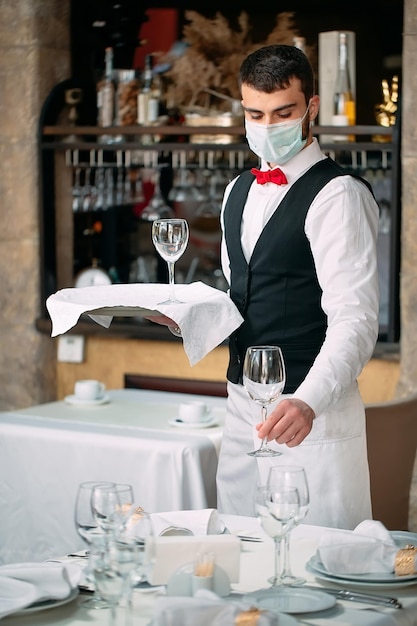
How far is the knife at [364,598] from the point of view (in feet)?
5.77

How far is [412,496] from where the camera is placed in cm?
438

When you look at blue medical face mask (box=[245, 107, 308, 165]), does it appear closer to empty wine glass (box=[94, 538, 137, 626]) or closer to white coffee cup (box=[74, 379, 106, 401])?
empty wine glass (box=[94, 538, 137, 626])

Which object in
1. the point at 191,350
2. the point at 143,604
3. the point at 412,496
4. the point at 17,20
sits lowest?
the point at 412,496

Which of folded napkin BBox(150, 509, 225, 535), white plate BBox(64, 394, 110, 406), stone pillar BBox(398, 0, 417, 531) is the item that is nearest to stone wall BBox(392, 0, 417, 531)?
stone pillar BBox(398, 0, 417, 531)

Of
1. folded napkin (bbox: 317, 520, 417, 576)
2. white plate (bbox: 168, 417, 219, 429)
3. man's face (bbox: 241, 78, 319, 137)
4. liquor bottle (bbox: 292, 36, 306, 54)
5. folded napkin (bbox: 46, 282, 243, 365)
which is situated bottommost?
white plate (bbox: 168, 417, 219, 429)

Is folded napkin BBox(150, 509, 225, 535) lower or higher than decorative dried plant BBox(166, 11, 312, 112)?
lower

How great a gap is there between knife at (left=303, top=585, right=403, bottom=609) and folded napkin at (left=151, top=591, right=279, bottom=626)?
0.84ft

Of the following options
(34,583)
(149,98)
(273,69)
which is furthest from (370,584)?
(149,98)

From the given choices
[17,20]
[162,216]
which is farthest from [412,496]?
[17,20]

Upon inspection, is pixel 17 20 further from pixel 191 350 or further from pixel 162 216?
pixel 191 350

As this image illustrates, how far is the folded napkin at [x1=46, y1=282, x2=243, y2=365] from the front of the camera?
2.39 meters

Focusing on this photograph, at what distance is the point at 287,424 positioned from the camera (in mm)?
2166

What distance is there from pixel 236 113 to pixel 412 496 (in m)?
1.79

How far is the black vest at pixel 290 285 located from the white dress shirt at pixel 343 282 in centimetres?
5
